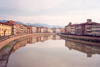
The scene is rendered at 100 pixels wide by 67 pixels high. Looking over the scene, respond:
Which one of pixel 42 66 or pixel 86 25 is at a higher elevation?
pixel 86 25

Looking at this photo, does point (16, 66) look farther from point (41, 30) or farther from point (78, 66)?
point (41, 30)

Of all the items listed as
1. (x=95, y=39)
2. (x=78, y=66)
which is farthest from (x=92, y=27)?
(x=78, y=66)

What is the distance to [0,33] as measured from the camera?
54.6m

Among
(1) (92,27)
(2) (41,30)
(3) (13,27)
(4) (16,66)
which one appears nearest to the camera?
(4) (16,66)

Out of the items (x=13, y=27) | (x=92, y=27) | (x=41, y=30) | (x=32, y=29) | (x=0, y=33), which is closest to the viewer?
(x=0, y=33)

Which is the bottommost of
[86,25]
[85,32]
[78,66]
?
[78,66]

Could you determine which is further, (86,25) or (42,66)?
(86,25)

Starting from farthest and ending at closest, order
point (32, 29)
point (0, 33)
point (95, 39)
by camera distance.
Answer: point (32, 29), point (0, 33), point (95, 39)

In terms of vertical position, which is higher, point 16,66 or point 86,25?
point 86,25

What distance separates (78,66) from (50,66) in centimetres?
519

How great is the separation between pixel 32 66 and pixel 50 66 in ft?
10.6

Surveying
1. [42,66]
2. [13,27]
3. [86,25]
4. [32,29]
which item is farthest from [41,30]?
[42,66]

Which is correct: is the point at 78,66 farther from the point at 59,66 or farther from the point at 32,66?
the point at 32,66

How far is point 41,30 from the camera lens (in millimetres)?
184875
